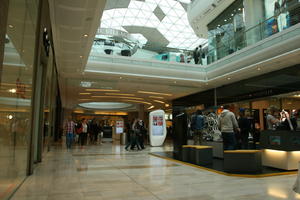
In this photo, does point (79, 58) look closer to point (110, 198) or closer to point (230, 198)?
point (110, 198)

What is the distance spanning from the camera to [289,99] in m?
12.4

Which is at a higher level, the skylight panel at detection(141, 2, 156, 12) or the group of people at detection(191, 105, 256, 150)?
the skylight panel at detection(141, 2, 156, 12)

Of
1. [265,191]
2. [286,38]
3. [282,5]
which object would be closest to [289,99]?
[286,38]

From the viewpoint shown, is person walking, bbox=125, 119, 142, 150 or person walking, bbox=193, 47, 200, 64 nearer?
person walking, bbox=125, 119, 142, 150

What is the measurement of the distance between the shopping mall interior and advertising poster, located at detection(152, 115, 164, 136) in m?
0.07

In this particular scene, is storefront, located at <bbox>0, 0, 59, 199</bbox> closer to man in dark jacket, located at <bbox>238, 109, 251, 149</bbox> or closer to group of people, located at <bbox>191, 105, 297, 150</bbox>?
group of people, located at <bbox>191, 105, 297, 150</bbox>

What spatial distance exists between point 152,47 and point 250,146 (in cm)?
855

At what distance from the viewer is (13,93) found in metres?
3.56

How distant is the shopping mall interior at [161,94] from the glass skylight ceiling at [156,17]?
48 centimetres

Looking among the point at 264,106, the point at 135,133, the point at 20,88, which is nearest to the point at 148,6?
the point at 264,106

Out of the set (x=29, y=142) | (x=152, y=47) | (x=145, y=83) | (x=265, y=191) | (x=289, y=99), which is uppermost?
(x=152, y=47)

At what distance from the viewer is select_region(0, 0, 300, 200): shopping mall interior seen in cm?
400

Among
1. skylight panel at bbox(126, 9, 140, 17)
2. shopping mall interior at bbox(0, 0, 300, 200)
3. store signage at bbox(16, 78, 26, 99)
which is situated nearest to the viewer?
store signage at bbox(16, 78, 26, 99)

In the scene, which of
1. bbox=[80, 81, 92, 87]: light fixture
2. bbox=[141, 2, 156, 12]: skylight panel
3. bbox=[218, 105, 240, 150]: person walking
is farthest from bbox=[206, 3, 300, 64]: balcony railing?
bbox=[141, 2, 156, 12]: skylight panel
